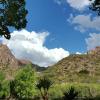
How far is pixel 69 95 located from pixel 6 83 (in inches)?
2284

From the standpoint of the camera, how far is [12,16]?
1062 inches

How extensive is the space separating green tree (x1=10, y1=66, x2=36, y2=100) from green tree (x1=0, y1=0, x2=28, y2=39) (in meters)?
67.6

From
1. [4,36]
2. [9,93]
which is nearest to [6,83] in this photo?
[9,93]

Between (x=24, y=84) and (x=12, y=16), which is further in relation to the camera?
(x=24, y=84)

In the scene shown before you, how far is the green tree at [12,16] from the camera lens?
26.8 metres

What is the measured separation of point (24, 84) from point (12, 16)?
225 feet

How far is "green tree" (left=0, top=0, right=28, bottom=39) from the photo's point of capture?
26828 millimetres

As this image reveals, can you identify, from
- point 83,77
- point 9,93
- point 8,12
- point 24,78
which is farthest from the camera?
point 83,77

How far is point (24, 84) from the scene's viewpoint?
9462 cm

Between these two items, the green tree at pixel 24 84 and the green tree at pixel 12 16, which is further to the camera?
the green tree at pixel 24 84

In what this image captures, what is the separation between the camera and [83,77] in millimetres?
193750

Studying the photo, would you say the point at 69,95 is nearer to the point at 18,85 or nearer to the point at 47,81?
the point at 47,81

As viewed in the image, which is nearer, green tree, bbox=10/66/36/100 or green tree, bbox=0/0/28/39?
green tree, bbox=0/0/28/39

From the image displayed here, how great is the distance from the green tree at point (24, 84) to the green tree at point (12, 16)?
67644 mm
